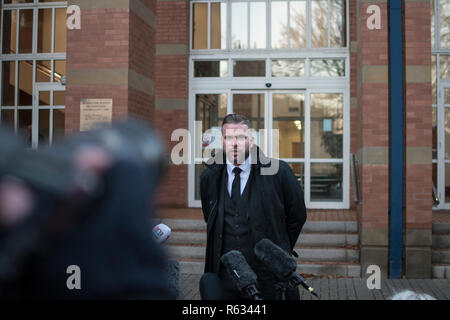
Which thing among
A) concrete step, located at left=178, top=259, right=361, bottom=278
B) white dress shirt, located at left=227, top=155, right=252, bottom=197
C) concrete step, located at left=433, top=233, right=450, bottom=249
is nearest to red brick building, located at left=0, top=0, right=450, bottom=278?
concrete step, located at left=433, top=233, right=450, bottom=249

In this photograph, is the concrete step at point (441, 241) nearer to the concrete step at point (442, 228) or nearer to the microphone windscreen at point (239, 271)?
the concrete step at point (442, 228)

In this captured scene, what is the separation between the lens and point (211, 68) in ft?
36.0

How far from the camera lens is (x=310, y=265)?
7.60m

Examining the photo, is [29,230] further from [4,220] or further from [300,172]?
[300,172]

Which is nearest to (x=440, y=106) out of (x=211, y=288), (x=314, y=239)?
(x=314, y=239)

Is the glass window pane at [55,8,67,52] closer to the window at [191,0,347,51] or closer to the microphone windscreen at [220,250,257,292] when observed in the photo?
the window at [191,0,347,51]

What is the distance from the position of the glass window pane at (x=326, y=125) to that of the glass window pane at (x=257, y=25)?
163 centimetres

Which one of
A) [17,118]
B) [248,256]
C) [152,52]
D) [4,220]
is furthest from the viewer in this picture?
[17,118]

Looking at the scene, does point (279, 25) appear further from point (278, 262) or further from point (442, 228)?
point (278, 262)

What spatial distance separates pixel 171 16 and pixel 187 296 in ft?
21.6

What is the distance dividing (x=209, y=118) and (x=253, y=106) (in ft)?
3.25

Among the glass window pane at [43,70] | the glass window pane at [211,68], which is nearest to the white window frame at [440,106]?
the glass window pane at [211,68]

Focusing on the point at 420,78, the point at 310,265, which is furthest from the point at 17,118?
the point at 420,78

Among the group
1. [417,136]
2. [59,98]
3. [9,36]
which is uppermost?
[9,36]
